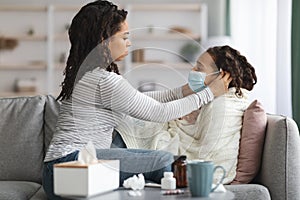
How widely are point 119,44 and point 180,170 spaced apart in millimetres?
522

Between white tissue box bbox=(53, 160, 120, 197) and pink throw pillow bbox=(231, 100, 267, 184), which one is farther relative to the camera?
pink throw pillow bbox=(231, 100, 267, 184)

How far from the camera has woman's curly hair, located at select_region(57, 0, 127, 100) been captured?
2.38 metres

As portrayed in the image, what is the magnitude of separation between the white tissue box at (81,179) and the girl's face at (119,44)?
1.59 ft

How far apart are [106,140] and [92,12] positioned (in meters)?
0.50

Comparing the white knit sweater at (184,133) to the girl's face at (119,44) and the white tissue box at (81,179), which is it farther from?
the white tissue box at (81,179)

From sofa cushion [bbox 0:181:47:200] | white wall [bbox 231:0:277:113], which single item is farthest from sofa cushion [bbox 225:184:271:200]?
white wall [bbox 231:0:277:113]

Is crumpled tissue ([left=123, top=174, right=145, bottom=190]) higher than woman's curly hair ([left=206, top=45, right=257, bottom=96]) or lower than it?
lower

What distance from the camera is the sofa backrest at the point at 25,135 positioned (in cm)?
302

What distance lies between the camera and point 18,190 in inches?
107

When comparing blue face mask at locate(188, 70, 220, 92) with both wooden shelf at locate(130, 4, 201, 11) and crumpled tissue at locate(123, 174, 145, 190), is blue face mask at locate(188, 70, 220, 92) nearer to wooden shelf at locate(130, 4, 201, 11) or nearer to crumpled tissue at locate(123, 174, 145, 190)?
crumpled tissue at locate(123, 174, 145, 190)

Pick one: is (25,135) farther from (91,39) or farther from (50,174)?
(91,39)

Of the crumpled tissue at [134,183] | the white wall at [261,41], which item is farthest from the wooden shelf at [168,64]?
the white wall at [261,41]

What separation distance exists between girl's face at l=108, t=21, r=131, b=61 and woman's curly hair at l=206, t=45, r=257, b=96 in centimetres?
32

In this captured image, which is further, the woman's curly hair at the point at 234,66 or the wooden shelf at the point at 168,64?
the woman's curly hair at the point at 234,66
